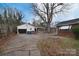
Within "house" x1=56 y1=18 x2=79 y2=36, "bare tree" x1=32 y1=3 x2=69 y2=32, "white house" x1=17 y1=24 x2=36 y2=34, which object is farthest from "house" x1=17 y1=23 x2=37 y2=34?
"house" x1=56 y1=18 x2=79 y2=36

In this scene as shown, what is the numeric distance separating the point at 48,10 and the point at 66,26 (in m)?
0.27

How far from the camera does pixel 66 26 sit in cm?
279

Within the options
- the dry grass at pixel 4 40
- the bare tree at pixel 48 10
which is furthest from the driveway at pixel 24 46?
the bare tree at pixel 48 10

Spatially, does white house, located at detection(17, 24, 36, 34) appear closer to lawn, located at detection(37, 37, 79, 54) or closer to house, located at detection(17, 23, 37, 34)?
house, located at detection(17, 23, 37, 34)

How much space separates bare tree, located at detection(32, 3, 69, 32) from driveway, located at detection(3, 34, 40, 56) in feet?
0.69

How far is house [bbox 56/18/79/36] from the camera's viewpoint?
2770 mm

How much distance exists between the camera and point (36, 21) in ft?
9.20

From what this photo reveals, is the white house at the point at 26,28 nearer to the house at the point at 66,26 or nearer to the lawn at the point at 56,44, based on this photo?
the lawn at the point at 56,44

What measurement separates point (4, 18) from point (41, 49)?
54 cm

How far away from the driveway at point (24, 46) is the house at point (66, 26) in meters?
0.26

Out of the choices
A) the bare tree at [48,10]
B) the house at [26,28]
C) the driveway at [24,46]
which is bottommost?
the driveway at [24,46]

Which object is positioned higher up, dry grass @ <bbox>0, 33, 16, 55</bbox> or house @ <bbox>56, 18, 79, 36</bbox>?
house @ <bbox>56, 18, 79, 36</bbox>

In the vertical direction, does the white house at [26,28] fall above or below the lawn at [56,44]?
above

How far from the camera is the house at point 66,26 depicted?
2.77 metres
